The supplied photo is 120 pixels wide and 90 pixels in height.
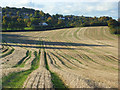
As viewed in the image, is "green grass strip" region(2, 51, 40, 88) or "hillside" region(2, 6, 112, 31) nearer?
"green grass strip" region(2, 51, 40, 88)

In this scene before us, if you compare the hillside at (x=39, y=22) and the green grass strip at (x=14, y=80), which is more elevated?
the hillside at (x=39, y=22)

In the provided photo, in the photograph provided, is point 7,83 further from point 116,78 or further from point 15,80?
point 116,78

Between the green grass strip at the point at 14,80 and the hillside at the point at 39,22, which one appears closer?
the green grass strip at the point at 14,80

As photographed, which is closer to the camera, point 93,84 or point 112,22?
point 93,84

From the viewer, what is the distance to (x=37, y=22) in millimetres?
87312

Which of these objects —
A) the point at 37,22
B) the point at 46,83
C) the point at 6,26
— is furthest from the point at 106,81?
the point at 37,22

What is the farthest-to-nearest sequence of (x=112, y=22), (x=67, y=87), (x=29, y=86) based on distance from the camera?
(x=112, y=22) < (x=67, y=87) < (x=29, y=86)

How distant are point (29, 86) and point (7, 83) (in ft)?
5.80

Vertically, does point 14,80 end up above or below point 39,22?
below

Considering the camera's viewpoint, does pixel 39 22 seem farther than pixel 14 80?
Yes

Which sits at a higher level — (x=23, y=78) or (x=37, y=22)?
(x=37, y=22)

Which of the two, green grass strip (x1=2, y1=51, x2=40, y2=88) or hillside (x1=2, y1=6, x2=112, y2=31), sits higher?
hillside (x1=2, y1=6, x2=112, y2=31)

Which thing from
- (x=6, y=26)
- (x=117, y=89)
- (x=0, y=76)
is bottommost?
(x=117, y=89)

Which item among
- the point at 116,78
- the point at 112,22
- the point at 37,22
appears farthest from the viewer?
the point at 37,22
